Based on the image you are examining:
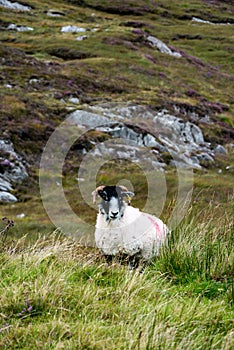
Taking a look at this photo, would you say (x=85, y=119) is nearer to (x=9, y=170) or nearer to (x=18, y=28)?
(x=9, y=170)

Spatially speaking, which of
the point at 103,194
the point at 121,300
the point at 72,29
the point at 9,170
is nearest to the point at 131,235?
the point at 103,194

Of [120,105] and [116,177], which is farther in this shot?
[120,105]

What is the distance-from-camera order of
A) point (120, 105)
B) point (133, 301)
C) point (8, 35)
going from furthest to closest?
point (8, 35) → point (120, 105) → point (133, 301)

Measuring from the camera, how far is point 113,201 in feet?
26.8

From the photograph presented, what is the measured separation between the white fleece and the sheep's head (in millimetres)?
103

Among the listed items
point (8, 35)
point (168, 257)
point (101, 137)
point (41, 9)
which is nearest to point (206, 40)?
point (41, 9)

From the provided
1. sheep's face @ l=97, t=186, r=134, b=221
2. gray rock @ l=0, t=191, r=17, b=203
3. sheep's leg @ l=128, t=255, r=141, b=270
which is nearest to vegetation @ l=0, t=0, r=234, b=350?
sheep's leg @ l=128, t=255, r=141, b=270

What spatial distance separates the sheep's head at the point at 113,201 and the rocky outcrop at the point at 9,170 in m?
20.1

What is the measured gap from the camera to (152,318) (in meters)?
4.68

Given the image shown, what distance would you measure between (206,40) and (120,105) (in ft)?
178

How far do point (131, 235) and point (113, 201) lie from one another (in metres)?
0.66

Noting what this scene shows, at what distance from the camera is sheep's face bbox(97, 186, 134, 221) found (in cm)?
810

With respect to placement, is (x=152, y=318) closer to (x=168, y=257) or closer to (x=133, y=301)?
(x=133, y=301)

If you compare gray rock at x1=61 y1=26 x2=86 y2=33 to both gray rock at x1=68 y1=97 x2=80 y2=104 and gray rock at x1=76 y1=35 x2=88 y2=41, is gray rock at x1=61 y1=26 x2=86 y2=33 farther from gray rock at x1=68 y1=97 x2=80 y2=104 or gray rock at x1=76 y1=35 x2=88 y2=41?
gray rock at x1=68 y1=97 x2=80 y2=104
